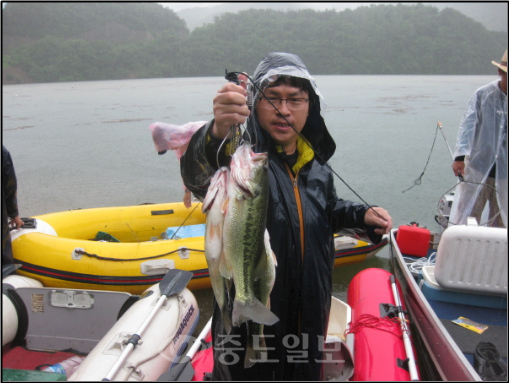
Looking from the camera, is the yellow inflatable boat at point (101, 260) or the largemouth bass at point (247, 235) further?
the yellow inflatable boat at point (101, 260)

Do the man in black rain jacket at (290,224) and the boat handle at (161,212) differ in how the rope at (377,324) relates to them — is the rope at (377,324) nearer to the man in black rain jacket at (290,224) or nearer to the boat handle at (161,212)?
the man in black rain jacket at (290,224)

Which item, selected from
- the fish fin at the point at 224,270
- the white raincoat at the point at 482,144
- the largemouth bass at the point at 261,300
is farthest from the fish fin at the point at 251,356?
the white raincoat at the point at 482,144

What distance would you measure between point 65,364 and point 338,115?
18320 millimetres

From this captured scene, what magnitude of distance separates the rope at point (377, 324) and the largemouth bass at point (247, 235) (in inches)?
81.3

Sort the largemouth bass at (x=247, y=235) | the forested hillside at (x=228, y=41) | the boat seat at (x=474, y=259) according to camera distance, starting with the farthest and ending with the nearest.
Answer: the forested hillside at (x=228, y=41) < the boat seat at (x=474, y=259) < the largemouth bass at (x=247, y=235)

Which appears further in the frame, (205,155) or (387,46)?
(387,46)

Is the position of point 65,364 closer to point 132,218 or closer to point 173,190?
point 132,218

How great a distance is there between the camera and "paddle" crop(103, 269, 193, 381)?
2.55m

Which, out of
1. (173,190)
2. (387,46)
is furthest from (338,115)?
(173,190)

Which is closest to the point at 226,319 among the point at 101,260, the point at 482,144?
the point at 101,260

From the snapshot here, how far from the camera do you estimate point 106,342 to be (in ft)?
9.41

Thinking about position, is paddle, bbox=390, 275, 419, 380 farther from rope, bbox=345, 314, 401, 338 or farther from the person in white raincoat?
the person in white raincoat

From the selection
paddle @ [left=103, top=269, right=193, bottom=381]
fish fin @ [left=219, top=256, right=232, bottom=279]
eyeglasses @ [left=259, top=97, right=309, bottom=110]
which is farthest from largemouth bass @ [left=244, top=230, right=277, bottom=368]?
paddle @ [left=103, top=269, right=193, bottom=381]

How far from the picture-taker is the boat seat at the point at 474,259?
287 cm
